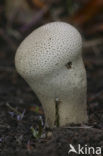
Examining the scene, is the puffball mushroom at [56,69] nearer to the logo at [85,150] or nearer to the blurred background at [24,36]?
the blurred background at [24,36]

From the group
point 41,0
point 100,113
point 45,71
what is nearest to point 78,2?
point 41,0

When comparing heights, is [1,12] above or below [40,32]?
above

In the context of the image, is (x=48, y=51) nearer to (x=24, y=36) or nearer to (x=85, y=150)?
(x=85, y=150)

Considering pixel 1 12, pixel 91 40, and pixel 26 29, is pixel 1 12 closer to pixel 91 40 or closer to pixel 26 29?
pixel 26 29

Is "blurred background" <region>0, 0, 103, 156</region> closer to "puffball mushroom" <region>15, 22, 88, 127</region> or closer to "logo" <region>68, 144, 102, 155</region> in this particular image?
"puffball mushroom" <region>15, 22, 88, 127</region>

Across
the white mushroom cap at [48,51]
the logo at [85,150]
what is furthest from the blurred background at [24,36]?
the white mushroom cap at [48,51]

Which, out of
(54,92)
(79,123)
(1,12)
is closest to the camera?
(54,92)

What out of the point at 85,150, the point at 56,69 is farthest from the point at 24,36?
the point at 85,150
